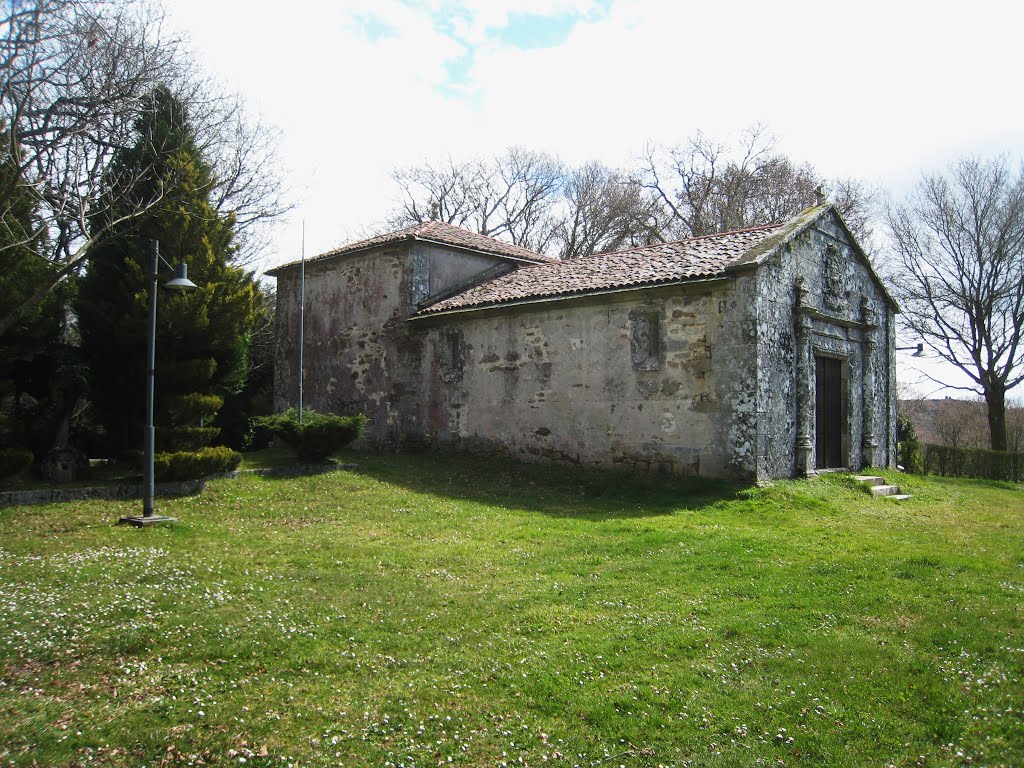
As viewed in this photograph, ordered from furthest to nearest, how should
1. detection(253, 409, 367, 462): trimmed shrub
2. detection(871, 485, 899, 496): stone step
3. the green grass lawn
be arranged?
detection(871, 485, 899, 496): stone step → detection(253, 409, 367, 462): trimmed shrub → the green grass lawn

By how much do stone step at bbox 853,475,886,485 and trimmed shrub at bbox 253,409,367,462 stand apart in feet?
33.9

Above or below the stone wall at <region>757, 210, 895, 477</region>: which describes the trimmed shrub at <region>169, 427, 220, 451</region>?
below

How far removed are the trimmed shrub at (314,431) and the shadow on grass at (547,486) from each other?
811 millimetres

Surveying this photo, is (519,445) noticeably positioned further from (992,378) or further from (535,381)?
(992,378)

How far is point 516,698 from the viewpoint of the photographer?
487 cm

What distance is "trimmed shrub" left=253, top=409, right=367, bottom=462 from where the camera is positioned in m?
14.3

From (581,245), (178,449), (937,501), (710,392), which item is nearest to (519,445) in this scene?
(710,392)

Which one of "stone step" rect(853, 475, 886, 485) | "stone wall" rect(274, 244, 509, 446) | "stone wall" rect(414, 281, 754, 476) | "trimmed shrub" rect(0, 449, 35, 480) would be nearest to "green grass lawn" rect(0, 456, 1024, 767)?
"trimmed shrub" rect(0, 449, 35, 480)

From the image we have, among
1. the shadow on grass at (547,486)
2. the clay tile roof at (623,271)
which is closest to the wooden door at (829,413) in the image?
the clay tile roof at (623,271)

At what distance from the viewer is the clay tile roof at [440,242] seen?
19000 millimetres

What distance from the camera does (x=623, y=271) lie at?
16.0m

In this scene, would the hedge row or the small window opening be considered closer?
the small window opening

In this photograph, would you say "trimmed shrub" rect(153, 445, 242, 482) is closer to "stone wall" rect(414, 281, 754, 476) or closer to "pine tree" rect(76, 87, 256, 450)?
"pine tree" rect(76, 87, 256, 450)

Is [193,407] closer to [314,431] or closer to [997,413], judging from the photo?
[314,431]
